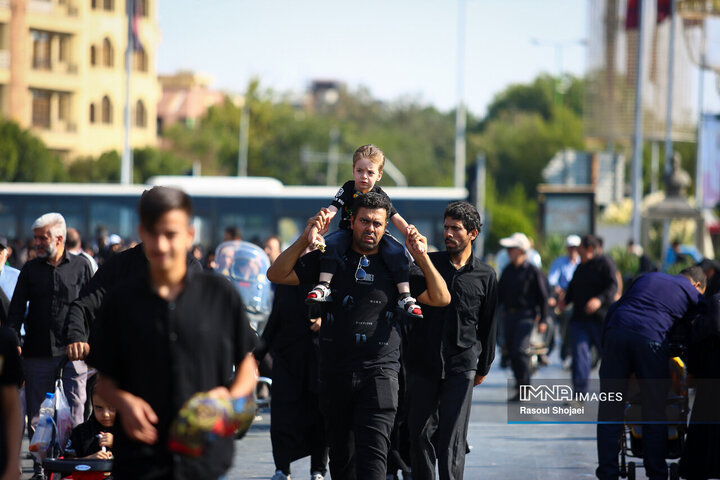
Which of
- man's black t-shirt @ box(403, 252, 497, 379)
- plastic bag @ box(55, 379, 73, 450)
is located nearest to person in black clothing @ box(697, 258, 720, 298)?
man's black t-shirt @ box(403, 252, 497, 379)

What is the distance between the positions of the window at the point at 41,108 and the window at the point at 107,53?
12.6 ft

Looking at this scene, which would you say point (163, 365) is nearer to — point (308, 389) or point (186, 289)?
point (186, 289)

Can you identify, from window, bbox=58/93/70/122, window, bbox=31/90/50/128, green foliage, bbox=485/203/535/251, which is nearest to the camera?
green foliage, bbox=485/203/535/251

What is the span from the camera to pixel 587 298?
13.8 meters

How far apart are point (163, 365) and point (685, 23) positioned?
3608 cm

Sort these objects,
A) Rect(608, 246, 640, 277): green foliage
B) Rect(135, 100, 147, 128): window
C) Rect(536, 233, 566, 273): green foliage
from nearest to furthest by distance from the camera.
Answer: Rect(608, 246, 640, 277): green foliage < Rect(536, 233, 566, 273): green foliage < Rect(135, 100, 147, 128): window

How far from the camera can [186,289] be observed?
4391 millimetres

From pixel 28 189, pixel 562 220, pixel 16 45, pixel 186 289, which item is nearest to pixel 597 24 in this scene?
pixel 562 220

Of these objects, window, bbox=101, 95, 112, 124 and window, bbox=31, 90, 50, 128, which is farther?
window, bbox=101, 95, 112, 124

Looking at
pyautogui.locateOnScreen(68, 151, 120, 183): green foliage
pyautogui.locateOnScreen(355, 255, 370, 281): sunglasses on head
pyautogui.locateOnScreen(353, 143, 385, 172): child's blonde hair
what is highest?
pyautogui.locateOnScreen(68, 151, 120, 183): green foliage

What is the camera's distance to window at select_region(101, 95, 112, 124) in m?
60.2

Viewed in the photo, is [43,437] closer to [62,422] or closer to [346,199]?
[62,422]

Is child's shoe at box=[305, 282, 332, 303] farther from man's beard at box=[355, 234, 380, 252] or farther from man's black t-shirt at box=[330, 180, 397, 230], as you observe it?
man's black t-shirt at box=[330, 180, 397, 230]

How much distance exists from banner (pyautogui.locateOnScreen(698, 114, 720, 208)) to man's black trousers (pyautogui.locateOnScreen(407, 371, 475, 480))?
21109 mm
